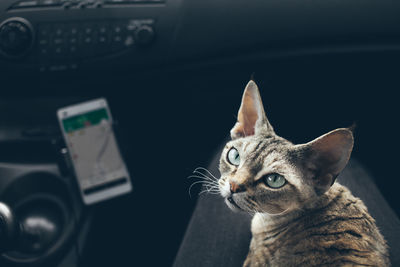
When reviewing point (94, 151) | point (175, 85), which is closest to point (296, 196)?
point (175, 85)

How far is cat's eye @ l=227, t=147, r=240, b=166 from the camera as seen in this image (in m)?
0.50

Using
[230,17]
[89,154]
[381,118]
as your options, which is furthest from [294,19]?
[89,154]

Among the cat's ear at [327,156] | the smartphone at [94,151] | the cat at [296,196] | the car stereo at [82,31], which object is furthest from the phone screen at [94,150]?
the cat's ear at [327,156]

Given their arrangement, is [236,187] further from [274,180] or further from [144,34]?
[144,34]

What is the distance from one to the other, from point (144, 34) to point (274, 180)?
0.42 metres

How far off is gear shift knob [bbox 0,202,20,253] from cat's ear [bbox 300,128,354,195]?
0.53m

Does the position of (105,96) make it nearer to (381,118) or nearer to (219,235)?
(219,235)

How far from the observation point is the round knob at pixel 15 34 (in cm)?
73

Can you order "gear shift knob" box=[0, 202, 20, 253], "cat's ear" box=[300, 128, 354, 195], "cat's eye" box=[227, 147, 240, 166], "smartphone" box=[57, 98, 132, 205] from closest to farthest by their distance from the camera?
"cat's ear" box=[300, 128, 354, 195], "cat's eye" box=[227, 147, 240, 166], "gear shift knob" box=[0, 202, 20, 253], "smartphone" box=[57, 98, 132, 205]

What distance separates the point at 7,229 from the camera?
25.9 inches

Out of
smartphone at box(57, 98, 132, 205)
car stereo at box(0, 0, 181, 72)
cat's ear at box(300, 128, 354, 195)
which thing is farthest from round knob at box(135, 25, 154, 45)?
cat's ear at box(300, 128, 354, 195)

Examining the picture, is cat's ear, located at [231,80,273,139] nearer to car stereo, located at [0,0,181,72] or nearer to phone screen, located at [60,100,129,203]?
car stereo, located at [0,0,181,72]

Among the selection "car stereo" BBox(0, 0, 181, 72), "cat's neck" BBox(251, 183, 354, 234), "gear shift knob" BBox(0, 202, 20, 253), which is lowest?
"cat's neck" BBox(251, 183, 354, 234)

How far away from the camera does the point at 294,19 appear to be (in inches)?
28.2
